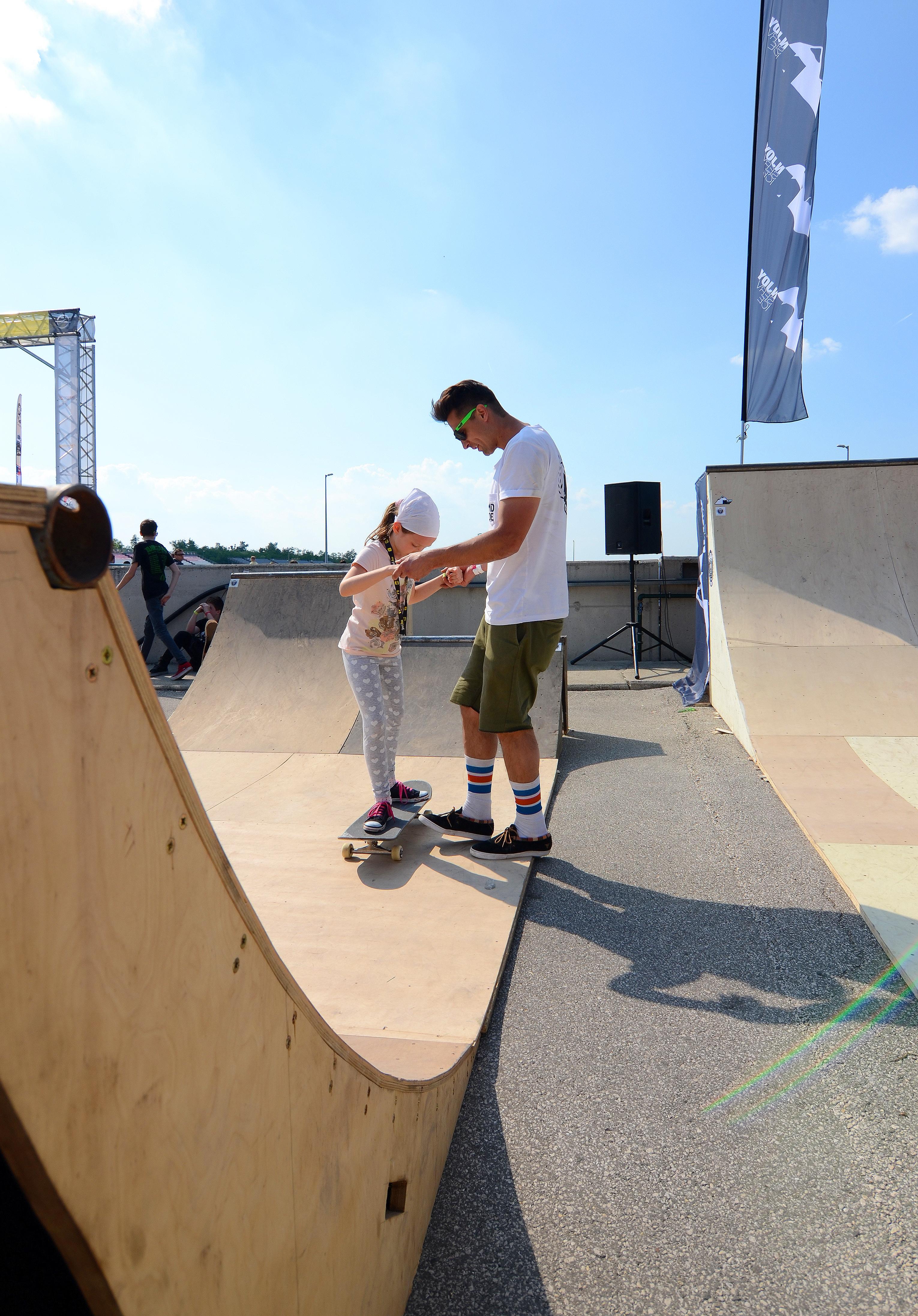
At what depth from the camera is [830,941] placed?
263 centimetres

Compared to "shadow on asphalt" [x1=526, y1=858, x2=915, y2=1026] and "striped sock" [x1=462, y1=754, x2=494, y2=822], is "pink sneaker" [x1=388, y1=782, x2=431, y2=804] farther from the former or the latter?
"shadow on asphalt" [x1=526, y1=858, x2=915, y2=1026]

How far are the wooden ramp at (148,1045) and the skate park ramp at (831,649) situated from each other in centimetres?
240

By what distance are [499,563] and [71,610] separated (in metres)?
2.77

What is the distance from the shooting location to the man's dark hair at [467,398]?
10.7ft

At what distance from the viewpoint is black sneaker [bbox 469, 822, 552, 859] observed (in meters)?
3.42

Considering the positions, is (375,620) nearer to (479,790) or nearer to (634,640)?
(479,790)

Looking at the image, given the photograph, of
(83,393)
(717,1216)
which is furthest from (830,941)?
(83,393)

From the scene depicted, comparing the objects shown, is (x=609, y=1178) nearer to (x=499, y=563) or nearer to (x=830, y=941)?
(x=830, y=941)

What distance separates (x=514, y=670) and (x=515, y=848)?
83 cm

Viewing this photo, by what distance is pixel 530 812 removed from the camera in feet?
11.3

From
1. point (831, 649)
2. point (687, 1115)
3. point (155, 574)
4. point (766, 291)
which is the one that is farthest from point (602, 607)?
point (687, 1115)

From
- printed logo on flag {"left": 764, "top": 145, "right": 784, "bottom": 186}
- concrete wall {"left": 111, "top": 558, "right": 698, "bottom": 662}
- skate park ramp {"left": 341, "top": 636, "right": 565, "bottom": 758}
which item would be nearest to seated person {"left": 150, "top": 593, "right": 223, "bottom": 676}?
concrete wall {"left": 111, "top": 558, "right": 698, "bottom": 662}

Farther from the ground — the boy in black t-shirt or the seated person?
the boy in black t-shirt

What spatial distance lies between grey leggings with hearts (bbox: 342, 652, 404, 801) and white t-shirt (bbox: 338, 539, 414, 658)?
0.06 metres
